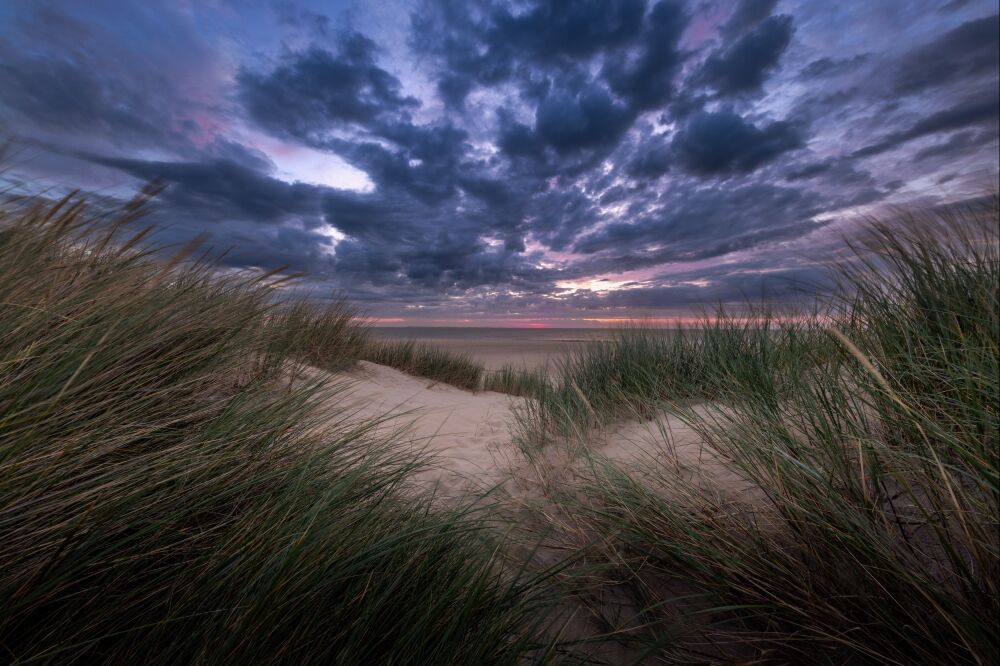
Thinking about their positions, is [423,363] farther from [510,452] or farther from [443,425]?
[510,452]

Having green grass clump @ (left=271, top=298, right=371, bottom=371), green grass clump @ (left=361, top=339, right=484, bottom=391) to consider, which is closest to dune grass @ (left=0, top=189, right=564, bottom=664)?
green grass clump @ (left=271, top=298, right=371, bottom=371)

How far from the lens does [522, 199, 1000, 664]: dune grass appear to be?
1.10 meters

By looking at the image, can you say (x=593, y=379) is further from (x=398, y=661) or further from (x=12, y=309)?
(x=12, y=309)

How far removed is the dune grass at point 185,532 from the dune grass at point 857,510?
0.55 m

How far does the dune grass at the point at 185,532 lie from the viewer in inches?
37.2

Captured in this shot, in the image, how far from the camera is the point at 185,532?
1.21 m

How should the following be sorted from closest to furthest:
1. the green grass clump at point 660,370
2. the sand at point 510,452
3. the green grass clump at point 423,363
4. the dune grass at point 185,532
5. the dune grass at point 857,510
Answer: the dune grass at point 185,532
the dune grass at point 857,510
the sand at point 510,452
the green grass clump at point 660,370
the green grass clump at point 423,363

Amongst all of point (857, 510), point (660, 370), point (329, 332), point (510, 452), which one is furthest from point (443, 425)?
point (857, 510)

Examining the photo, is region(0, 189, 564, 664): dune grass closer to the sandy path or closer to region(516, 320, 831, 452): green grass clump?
the sandy path

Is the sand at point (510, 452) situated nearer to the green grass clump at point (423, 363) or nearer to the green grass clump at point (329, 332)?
the green grass clump at point (329, 332)

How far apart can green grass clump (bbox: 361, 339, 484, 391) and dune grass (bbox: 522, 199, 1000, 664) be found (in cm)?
636

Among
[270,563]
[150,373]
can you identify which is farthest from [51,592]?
[150,373]

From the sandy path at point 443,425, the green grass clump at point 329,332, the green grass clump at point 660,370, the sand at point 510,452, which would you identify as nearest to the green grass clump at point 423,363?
the sandy path at point 443,425

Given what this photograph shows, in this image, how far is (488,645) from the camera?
42.6 inches
